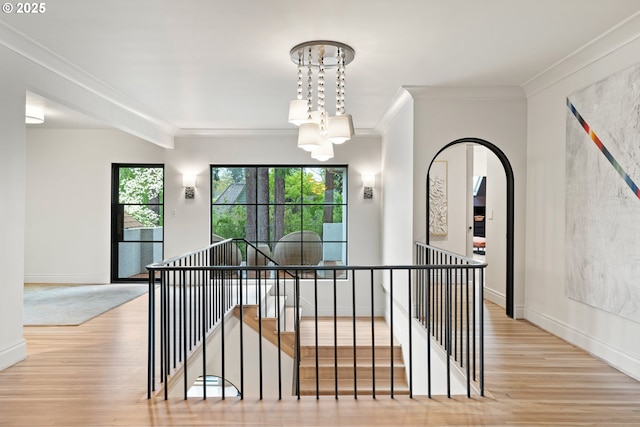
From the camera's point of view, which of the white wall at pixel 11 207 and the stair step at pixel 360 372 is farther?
the stair step at pixel 360 372

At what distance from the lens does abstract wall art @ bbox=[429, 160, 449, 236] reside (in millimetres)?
7625

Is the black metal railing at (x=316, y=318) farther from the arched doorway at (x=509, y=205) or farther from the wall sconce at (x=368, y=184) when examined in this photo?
the wall sconce at (x=368, y=184)

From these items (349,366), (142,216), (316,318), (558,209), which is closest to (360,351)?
(349,366)

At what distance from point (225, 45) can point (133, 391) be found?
276 cm

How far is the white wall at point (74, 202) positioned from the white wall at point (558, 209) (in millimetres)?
5824

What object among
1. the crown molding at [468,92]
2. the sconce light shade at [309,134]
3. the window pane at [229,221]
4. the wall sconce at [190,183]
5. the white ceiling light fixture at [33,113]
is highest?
the crown molding at [468,92]

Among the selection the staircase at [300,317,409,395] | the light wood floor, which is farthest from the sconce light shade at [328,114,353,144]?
the staircase at [300,317,409,395]

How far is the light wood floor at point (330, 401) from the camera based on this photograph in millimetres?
2613

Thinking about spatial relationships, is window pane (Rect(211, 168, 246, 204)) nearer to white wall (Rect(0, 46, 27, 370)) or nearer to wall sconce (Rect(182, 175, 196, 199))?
wall sconce (Rect(182, 175, 196, 199))

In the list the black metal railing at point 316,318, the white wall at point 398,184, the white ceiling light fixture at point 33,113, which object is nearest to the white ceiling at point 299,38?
the white wall at point 398,184

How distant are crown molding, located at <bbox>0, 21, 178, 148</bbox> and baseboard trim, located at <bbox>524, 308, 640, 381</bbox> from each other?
208 inches

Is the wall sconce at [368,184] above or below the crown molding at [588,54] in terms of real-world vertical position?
below

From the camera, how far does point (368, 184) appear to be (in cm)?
746

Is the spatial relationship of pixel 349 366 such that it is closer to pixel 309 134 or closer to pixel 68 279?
pixel 309 134
